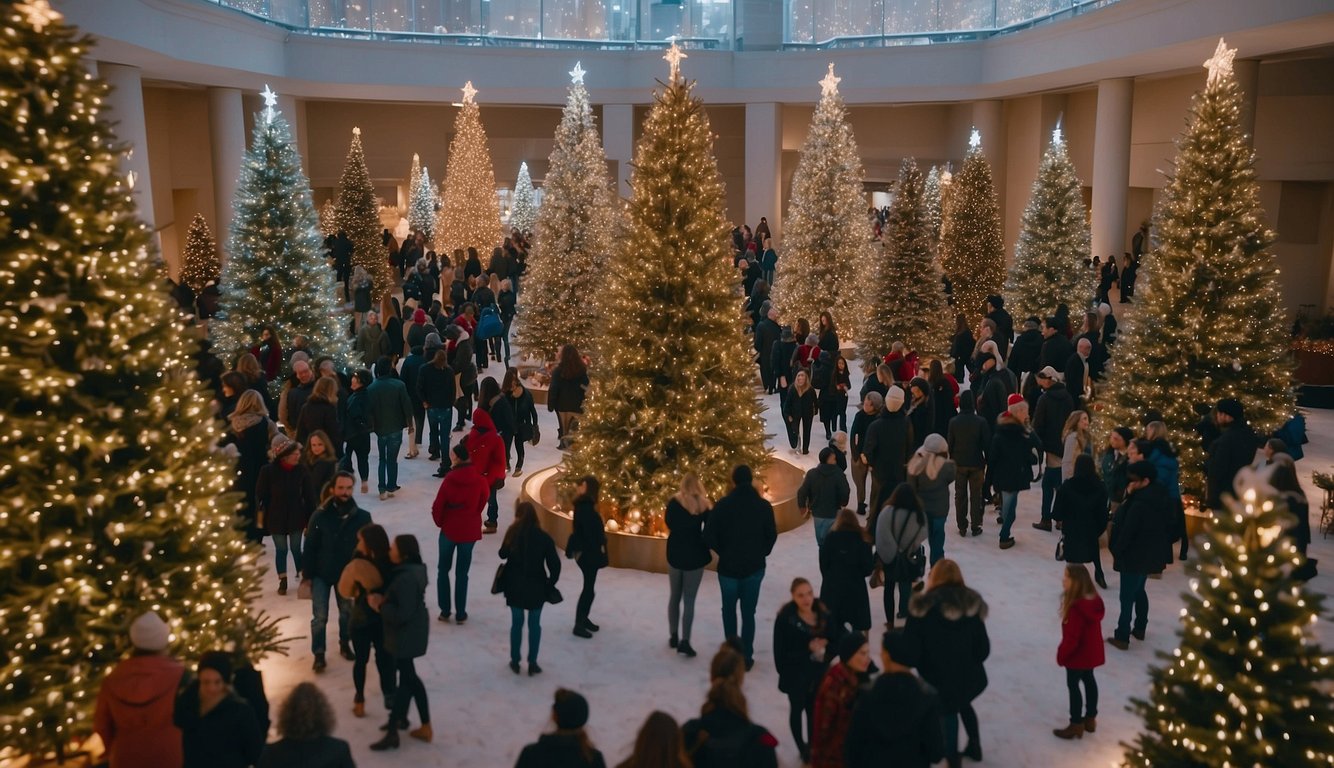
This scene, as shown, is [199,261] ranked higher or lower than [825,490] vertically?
higher

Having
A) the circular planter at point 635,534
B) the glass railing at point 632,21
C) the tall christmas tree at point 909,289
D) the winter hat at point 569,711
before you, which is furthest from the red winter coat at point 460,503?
the glass railing at point 632,21

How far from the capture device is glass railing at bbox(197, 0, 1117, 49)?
29547mm

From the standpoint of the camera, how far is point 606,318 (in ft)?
37.6

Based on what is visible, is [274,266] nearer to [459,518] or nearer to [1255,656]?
[459,518]

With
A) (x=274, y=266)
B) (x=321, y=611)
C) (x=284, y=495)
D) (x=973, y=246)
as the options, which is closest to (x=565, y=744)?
(x=321, y=611)

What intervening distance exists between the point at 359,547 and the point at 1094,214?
22933 mm

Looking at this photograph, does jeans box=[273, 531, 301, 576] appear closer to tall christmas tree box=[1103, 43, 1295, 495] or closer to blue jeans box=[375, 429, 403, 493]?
blue jeans box=[375, 429, 403, 493]

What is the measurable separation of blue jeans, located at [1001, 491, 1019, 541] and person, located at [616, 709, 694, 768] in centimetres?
746

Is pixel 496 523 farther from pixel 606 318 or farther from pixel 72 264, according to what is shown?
pixel 72 264

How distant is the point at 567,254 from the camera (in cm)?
1908

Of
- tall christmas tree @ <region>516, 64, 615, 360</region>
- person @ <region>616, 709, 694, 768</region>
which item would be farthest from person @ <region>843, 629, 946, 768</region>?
tall christmas tree @ <region>516, 64, 615, 360</region>

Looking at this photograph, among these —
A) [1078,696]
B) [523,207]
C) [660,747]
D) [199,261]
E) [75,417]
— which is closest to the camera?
[660,747]

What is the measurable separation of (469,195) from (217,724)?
23.8 m

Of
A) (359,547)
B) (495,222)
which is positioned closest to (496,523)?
(359,547)
